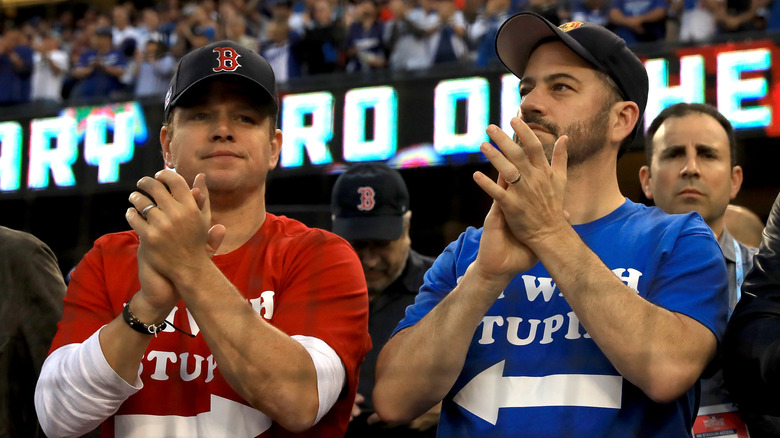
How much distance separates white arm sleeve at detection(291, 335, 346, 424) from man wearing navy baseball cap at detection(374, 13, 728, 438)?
0.38 feet

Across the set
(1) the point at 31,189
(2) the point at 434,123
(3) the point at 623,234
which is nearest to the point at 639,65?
(3) the point at 623,234

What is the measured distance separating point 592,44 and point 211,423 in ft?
3.68

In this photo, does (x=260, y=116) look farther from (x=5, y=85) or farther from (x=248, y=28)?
(x=5, y=85)

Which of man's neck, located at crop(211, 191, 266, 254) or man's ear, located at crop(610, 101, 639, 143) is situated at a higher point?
man's ear, located at crop(610, 101, 639, 143)

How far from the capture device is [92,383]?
1.70 metres

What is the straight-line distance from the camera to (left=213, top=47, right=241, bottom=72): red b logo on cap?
2.00 metres

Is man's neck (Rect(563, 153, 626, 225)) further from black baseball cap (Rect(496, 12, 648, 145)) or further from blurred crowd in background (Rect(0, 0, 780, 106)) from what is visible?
blurred crowd in background (Rect(0, 0, 780, 106))

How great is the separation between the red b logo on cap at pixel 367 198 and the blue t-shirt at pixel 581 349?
138 centimetres

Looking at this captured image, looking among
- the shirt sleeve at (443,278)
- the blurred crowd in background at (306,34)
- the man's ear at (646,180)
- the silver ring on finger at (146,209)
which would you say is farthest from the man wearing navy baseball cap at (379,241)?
the blurred crowd in background at (306,34)

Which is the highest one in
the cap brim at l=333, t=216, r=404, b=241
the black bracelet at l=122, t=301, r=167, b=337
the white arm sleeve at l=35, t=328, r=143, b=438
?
the cap brim at l=333, t=216, r=404, b=241

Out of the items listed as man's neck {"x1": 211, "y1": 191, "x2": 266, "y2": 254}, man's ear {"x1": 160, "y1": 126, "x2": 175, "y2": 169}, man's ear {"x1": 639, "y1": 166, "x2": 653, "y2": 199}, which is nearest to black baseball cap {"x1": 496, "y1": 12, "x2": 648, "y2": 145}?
man's neck {"x1": 211, "y1": 191, "x2": 266, "y2": 254}

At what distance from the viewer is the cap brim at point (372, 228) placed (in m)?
Answer: 3.12

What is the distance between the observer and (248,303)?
1727 millimetres

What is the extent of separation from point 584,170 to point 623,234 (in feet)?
0.56
